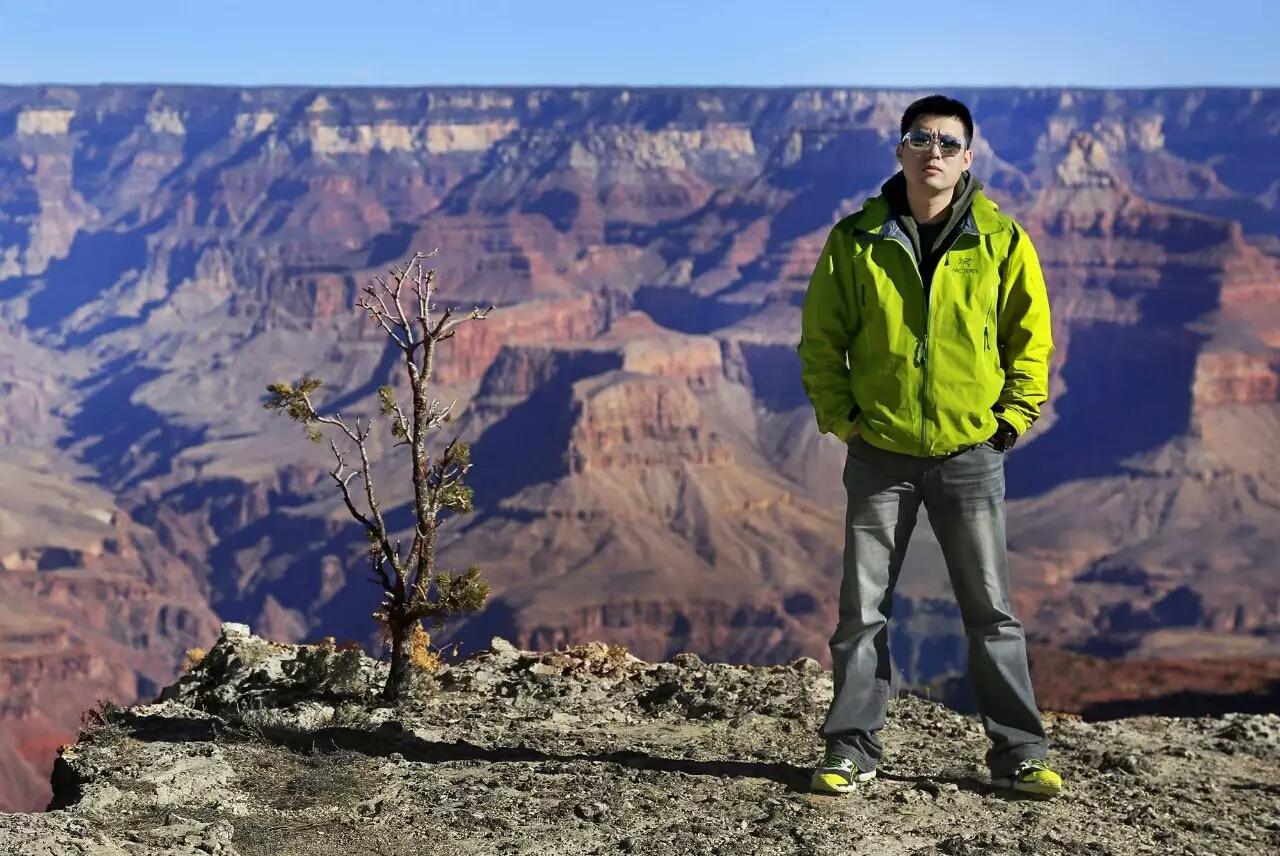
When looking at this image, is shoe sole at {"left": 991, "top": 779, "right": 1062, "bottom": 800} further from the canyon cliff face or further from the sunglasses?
the canyon cliff face

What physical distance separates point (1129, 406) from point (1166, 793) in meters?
124

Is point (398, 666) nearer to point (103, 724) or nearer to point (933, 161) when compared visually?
point (103, 724)

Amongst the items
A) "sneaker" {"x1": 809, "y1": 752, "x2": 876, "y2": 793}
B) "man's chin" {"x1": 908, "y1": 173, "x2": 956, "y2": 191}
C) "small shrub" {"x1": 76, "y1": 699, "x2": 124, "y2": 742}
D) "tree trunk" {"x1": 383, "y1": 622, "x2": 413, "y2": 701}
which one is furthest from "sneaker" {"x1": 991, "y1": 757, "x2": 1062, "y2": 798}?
"small shrub" {"x1": 76, "y1": 699, "x2": 124, "y2": 742}

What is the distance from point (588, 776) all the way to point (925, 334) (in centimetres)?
246

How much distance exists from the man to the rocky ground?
0.40m

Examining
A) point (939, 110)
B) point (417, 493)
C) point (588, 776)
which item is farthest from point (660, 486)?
point (939, 110)

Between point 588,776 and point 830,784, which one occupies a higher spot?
point 830,784

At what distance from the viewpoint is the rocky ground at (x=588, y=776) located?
651 centimetres

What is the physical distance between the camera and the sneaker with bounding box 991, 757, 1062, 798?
22.9 feet

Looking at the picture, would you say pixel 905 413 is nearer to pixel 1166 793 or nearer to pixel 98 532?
pixel 1166 793

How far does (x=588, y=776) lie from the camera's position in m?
7.34

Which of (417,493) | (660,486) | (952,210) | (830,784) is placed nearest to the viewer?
(952,210)

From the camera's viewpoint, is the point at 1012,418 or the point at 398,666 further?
the point at 398,666

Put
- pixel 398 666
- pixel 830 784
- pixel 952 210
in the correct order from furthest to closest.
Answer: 1. pixel 398 666
2. pixel 830 784
3. pixel 952 210
